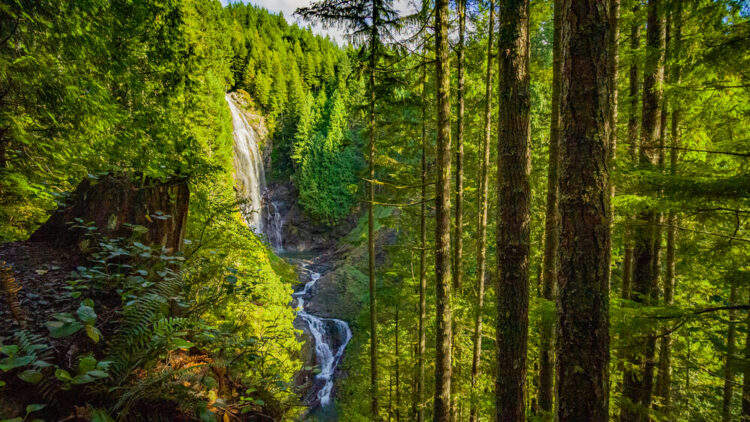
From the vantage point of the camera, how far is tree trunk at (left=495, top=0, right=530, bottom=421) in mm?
3812

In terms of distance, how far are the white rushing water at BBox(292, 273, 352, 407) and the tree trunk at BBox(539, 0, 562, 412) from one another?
13275 mm

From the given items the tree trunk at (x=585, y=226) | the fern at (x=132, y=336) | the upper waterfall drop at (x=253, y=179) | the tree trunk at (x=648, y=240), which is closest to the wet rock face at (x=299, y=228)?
the upper waterfall drop at (x=253, y=179)

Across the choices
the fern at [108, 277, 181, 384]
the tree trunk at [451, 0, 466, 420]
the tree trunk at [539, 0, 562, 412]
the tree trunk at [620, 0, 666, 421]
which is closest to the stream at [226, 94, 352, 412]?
the tree trunk at [451, 0, 466, 420]

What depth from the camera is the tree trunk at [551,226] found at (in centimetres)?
478

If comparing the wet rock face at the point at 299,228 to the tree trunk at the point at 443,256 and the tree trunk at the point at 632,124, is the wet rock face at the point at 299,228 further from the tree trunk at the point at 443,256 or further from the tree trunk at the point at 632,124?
the tree trunk at the point at 632,124

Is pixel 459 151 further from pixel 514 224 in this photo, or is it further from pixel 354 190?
pixel 514 224

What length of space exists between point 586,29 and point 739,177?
1624mm

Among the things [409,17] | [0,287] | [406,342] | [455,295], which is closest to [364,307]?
[406,342]

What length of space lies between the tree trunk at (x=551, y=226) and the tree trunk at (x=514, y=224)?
1.00 meters

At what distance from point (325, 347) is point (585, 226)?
1882 centimetres

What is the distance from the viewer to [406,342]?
1274 centimetres

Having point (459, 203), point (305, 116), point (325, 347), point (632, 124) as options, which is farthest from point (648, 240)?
point (305, 116)

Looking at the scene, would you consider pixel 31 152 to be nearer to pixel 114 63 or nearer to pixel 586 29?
pixel 114 63

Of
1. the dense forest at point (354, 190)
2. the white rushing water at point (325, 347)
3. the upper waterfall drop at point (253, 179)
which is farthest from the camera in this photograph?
the upper waterfall drop at point (253, 179)
